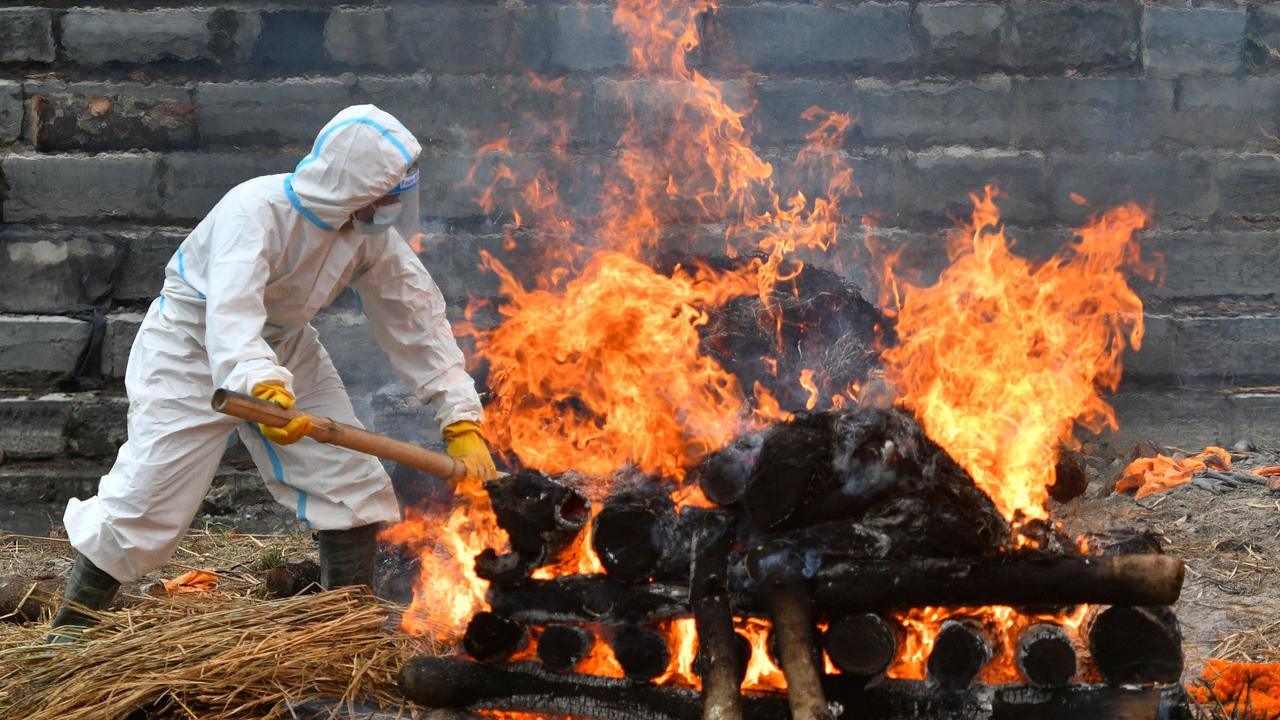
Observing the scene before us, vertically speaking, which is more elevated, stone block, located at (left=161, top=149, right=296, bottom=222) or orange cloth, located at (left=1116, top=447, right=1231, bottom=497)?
stone block, located at (left=161, top=149, right=296, bottom=222)

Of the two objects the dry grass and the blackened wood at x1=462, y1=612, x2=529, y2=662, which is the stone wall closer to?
the dry grass

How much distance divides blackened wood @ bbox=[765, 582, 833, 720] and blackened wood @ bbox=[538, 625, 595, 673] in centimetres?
64

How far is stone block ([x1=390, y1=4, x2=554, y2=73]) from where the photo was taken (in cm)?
648

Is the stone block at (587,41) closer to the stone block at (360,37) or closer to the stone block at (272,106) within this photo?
the stone block at (360,37)

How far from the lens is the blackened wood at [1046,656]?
3443 millimetres

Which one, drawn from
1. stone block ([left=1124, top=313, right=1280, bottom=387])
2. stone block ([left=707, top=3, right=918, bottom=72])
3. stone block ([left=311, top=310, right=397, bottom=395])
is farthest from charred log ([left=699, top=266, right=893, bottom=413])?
stone block ([left=1124, top=313, right=1280, bottom=387])

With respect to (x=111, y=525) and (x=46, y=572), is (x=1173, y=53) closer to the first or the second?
(x=111, y=525)

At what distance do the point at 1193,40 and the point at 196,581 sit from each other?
600cm

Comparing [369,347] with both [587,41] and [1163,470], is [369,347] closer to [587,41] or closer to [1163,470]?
[587,41]

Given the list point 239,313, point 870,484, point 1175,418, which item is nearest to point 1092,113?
point 1175,418

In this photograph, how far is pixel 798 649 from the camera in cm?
329

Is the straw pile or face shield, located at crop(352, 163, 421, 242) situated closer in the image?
the straw pile

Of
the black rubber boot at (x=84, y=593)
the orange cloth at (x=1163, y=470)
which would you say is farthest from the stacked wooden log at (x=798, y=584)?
the orange cloth at (x=1163, y=470)

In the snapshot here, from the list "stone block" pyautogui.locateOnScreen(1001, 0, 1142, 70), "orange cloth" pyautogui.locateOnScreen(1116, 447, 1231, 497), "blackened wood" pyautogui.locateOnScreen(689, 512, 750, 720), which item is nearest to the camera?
"blackened wood" pyautogui.locateOnScreen(689, 512, 750, 720)
